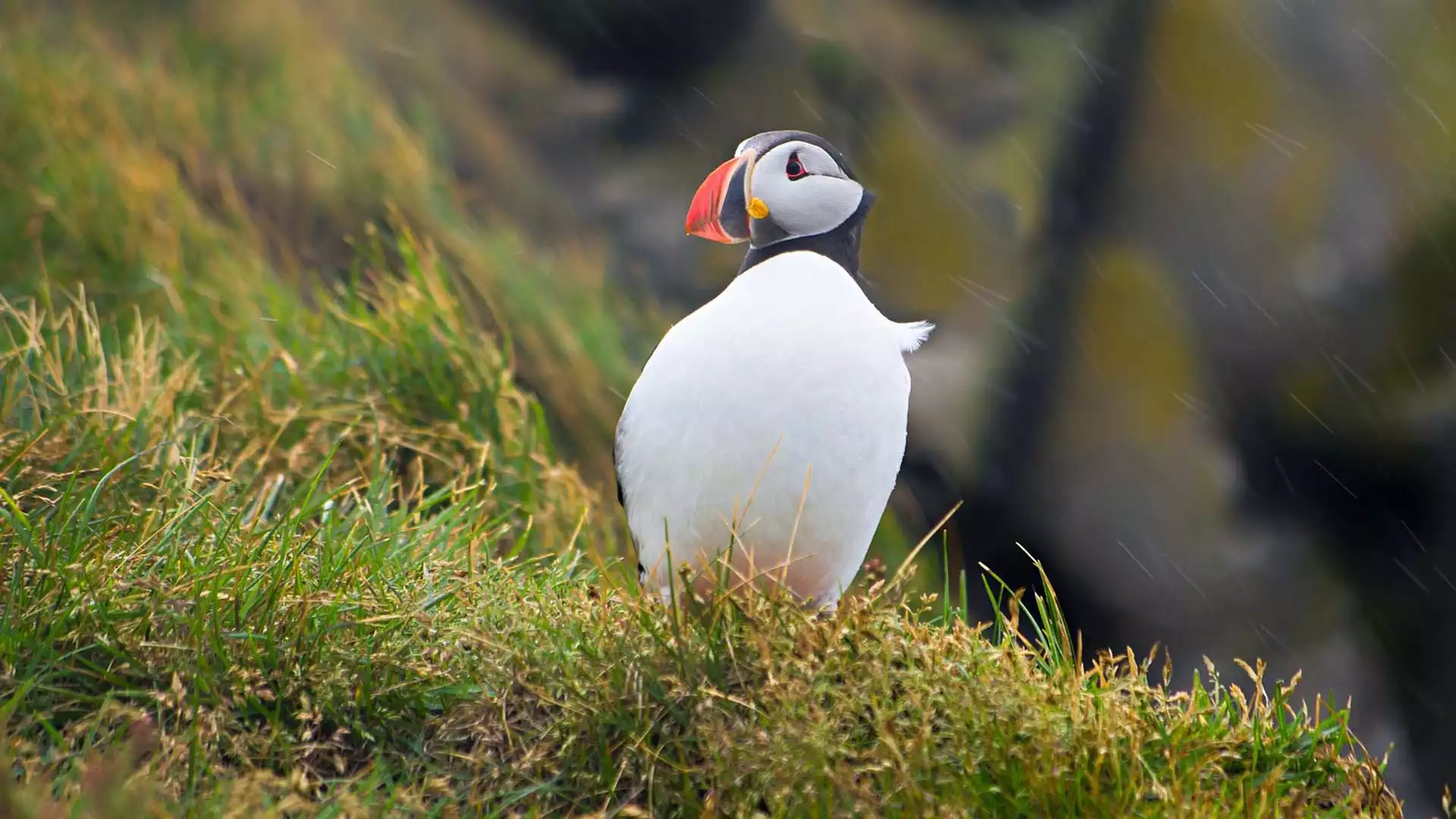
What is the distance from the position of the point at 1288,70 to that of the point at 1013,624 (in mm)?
5015

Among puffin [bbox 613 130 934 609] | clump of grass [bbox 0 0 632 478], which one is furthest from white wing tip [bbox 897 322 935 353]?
clump of grass [bbox 0 0 632 478]

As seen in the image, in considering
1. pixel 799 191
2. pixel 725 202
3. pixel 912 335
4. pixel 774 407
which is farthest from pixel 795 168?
pixel 774 407

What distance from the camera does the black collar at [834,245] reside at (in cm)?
344

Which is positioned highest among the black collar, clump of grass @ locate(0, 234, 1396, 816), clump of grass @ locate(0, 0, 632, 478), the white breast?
the black collar

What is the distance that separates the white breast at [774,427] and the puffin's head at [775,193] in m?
0.13

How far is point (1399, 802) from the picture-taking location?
298 centimetres

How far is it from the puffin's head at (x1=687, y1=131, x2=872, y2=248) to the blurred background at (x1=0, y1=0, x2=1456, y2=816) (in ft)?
8.24

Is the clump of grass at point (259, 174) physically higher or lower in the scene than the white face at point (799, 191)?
lower

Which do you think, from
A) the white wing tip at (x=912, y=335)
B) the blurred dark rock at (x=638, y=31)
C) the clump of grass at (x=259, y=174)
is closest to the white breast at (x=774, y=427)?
the white wing tip at (x=912, y=335)

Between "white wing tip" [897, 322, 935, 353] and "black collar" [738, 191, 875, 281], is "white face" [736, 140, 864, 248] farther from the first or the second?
"white wing tip" [897, 322, 935, 353]

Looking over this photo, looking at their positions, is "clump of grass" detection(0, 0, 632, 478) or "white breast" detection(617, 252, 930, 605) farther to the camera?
"clump of grass" detection(0, 0, 632, 478)

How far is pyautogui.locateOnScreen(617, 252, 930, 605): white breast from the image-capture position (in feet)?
10.0

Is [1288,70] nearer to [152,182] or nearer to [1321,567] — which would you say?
[1321,567]

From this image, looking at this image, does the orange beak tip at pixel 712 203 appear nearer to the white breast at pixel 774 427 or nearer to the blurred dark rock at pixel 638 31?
the white breast at pixel 774 427
